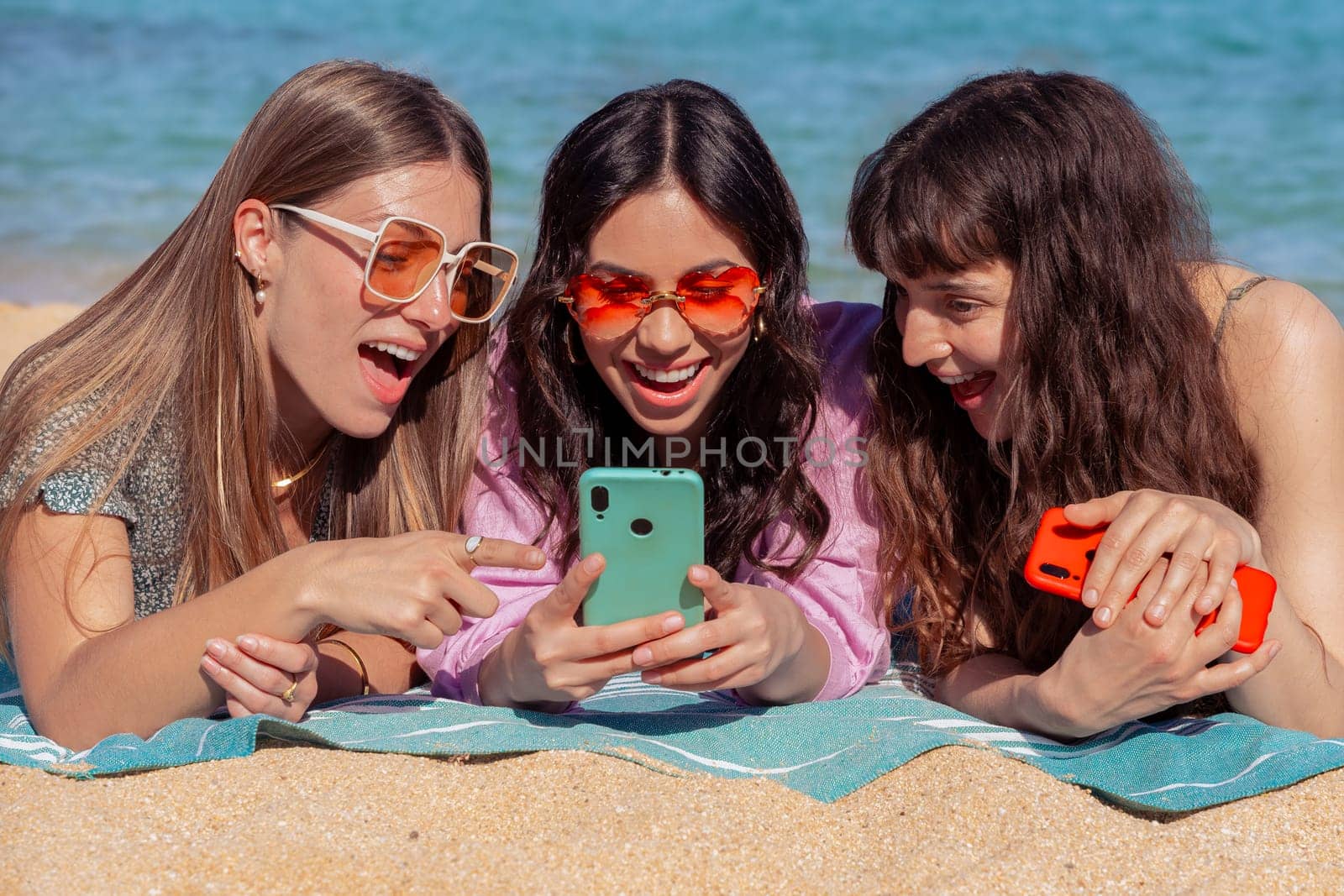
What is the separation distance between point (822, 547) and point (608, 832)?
4.71ft

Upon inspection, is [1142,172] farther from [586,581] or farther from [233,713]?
[233,713]

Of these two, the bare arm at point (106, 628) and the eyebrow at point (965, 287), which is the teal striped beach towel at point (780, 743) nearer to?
the bare arm at point (106, 628)

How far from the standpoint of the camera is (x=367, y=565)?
2.73 m

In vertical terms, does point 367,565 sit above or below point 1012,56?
below

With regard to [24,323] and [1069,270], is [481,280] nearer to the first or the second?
[1069,270]

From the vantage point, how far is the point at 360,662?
3586mm

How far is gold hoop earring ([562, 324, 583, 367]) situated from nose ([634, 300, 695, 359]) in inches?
13.5

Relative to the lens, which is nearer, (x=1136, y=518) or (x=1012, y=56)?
(x=1136, y=518)

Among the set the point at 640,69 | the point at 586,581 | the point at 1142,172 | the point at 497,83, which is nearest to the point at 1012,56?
the point at 640,69

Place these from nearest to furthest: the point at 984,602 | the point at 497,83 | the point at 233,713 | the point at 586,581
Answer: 1. the point at 586,581
2. the point at 233,713
3. the point at 984,602
4. the point at 497,83

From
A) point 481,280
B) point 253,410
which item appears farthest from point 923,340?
point 253,410

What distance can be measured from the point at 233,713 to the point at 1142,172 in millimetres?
2618

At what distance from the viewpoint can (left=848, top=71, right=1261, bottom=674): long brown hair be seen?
10.5ft

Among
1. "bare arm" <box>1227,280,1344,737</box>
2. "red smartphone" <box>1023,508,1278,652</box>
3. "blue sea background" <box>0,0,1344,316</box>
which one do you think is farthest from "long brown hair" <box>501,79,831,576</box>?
"blue sea background" <box>0,0,1344,316</box>
